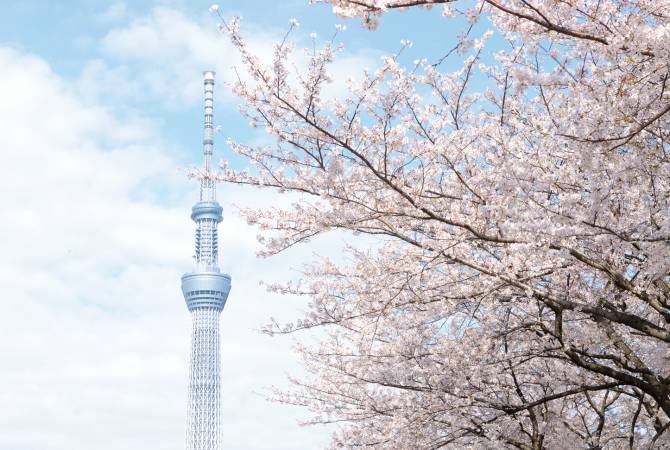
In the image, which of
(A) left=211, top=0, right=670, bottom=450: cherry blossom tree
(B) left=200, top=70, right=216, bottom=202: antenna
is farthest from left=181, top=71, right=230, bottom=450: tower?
(A) left=211, top=0, right=670, bottom=450: cherry blossom tree

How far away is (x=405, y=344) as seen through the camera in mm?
7332

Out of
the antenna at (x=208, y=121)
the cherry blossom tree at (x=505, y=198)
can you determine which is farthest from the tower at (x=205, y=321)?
the cherry blossom tree at (x=505, y=198)

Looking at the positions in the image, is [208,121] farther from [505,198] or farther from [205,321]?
[505,198]

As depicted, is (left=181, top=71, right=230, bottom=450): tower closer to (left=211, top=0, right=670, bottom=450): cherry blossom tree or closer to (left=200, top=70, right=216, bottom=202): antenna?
(left=200, top=70, right=216, bottom=202): antenna

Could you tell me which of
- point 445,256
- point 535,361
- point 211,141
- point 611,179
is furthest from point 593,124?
point 211,141

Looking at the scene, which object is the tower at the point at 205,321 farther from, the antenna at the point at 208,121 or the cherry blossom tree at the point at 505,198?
the cherry blossom tree at the point at 505,198

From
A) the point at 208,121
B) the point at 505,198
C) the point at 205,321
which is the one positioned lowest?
the point at 505,198

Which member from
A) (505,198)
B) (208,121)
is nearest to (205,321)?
(208,121)

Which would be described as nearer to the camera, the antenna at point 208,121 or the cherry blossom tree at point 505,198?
the cherry blossom tree at point 505,198

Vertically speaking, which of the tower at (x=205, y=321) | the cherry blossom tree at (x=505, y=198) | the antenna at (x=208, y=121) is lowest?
the cherry blossom tree at (x=505, y=198)

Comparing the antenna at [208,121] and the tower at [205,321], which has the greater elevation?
the antenna at [208,121]

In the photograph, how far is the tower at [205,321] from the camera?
8756 cm

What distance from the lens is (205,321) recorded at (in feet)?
303

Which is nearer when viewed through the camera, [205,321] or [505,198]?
[505,198]
